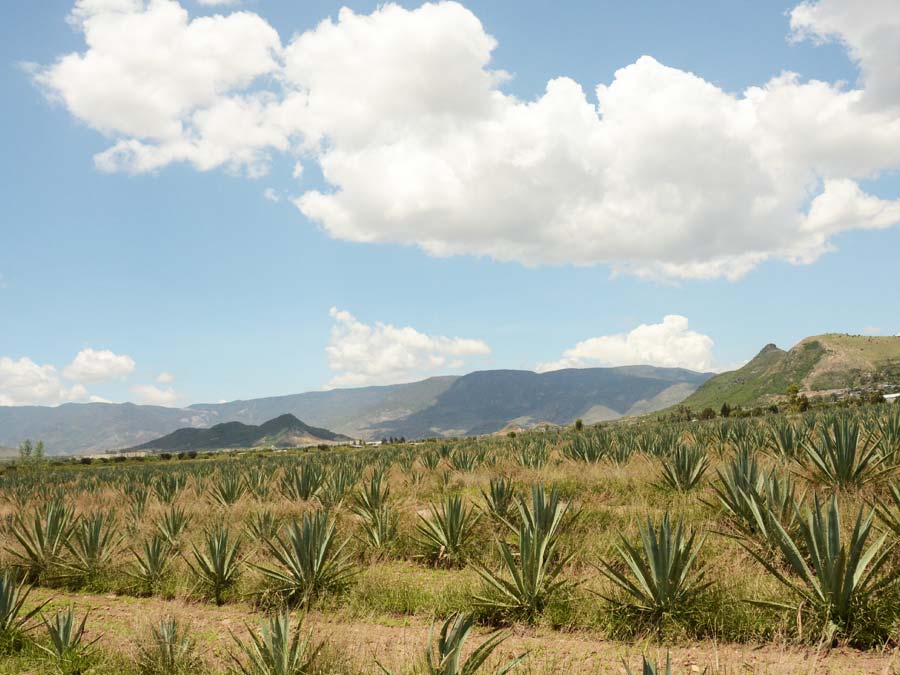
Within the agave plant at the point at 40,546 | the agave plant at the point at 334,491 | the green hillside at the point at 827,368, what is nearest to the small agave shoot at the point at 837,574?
the agave plant at the point at 334,491

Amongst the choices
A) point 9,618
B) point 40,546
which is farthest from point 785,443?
point 40,546

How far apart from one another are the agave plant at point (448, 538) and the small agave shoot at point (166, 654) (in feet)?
11.8

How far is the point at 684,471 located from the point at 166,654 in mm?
8077

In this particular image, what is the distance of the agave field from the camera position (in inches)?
169

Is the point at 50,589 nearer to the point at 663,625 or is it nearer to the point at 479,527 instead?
the point at 479,527

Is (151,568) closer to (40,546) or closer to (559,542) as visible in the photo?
(40,546)

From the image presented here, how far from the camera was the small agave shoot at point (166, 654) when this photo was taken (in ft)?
14.4

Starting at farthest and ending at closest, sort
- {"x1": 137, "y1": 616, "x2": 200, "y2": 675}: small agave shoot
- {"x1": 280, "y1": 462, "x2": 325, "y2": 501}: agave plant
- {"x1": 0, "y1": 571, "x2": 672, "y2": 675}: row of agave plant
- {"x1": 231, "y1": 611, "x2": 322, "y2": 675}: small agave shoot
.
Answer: {"x1": 280, "y1": 462, "x2": 325, "y2": 501}: agave plant < {"x1": 137, "y1": 616, "x2": 200, "y2": 675}: small agave shoot < {"x1": 231, "y1": 611, "x2": 322, "y2": 675}: small agave shoot < {"x1": 0, "y1": 571, "x2": 672, "y2": 675}: row of agave plant

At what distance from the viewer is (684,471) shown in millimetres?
9484

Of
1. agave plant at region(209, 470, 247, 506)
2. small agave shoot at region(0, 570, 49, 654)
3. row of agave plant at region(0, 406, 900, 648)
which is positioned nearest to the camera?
row of agave plant at region(0, 406, 900, 648)

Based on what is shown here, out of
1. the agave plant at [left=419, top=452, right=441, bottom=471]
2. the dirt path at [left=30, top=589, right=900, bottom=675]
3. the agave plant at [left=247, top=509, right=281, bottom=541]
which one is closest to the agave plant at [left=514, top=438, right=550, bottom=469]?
the agave plant at [left=419, top=452, right=441, bottom=471]

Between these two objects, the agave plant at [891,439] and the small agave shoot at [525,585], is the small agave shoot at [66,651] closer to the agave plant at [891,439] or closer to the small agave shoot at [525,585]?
the small agave shoot at [525,585]

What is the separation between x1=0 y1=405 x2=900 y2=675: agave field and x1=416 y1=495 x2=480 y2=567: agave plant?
28mm

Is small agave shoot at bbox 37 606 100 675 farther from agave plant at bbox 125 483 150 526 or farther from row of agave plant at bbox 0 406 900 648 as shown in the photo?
agave plant at bbox 125 483 150 526
